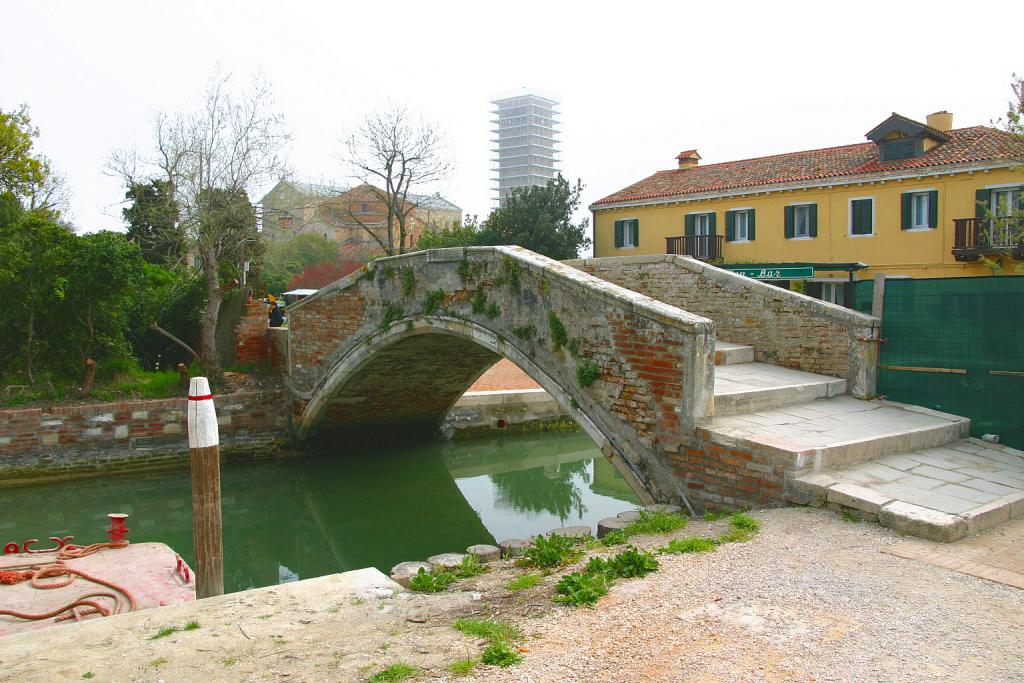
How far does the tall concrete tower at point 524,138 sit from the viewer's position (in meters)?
111

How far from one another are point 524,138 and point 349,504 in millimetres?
107817

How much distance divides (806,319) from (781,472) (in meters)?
3.08

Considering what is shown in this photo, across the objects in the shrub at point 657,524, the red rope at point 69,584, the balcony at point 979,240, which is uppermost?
the balcony at point 979,240

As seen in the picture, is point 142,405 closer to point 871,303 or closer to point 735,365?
point 735,365

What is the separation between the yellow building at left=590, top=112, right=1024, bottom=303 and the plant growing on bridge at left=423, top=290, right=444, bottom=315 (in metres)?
9.66

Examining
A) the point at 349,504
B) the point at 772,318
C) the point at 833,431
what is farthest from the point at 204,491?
the point at 349,504

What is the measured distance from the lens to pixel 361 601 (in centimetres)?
399

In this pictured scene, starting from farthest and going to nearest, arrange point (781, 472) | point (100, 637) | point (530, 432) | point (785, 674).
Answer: point (530, 432)
point (781, 472)
point (100, 637)
point (785, 674)

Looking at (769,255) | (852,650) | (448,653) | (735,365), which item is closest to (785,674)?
(852,650)

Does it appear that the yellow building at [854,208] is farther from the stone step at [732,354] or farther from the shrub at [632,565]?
the shrub at [632,565]

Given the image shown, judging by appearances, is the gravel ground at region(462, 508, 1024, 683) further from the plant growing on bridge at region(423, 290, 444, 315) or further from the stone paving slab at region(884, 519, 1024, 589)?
the plant growing on bridge at region(423, 290, 444, 315)

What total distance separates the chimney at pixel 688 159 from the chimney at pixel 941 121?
6.59m

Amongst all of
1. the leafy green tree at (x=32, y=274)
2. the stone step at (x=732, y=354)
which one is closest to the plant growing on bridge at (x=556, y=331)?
the stone step at (x=732, y=354)

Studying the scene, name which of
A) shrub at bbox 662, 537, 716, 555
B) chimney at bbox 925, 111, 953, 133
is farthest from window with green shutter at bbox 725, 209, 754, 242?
shrub at bbox 662, 537, 716, 555
